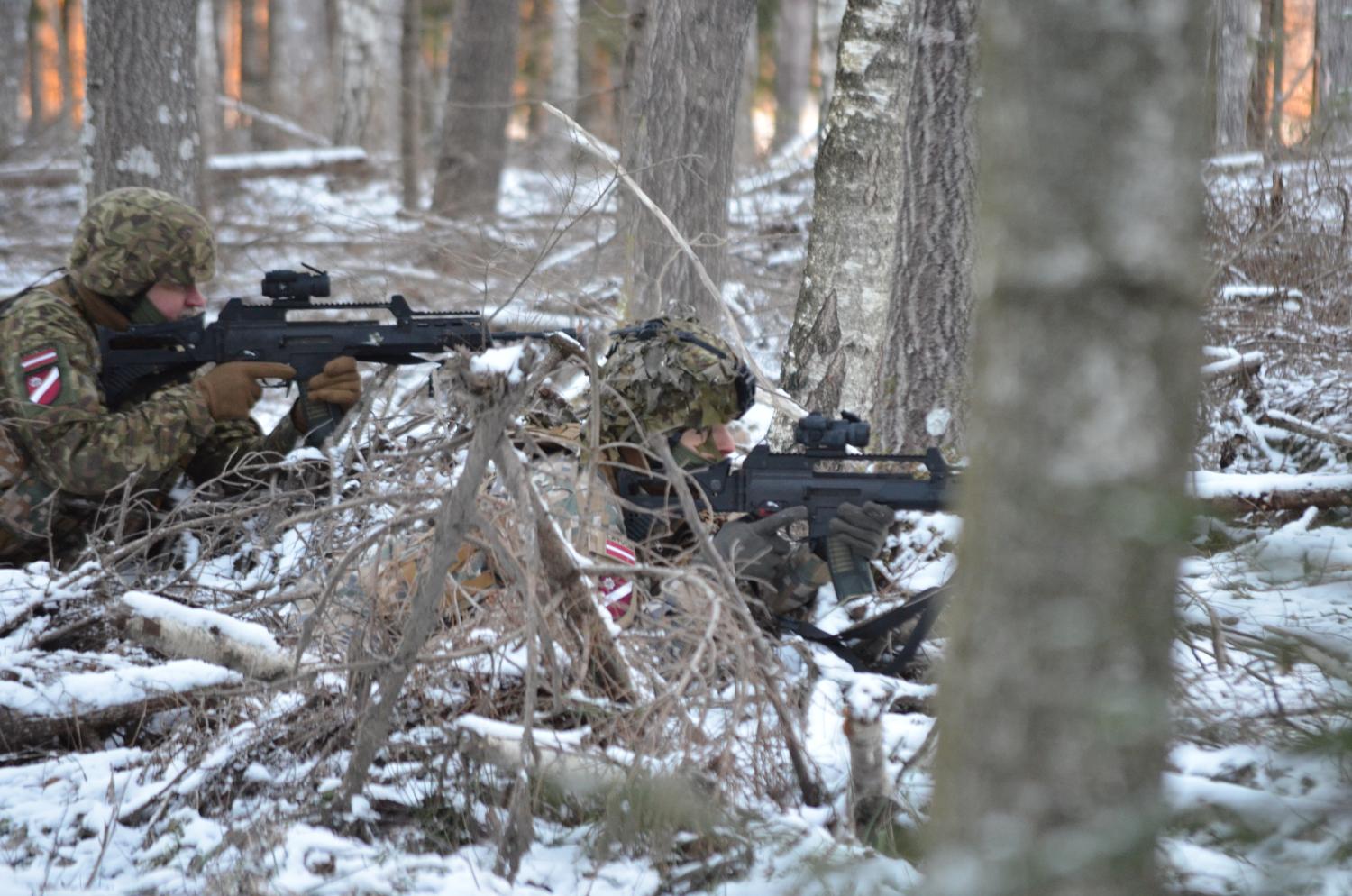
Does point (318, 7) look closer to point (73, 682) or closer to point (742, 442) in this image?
point (742, 442)

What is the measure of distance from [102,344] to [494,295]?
384 centimetres

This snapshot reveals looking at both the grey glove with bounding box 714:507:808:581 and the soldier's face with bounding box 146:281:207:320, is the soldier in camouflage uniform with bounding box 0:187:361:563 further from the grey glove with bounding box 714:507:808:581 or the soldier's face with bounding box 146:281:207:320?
the grey glove with bounding box 714:507:808:581

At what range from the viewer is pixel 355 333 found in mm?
4652

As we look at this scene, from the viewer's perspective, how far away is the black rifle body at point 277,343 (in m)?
4.56

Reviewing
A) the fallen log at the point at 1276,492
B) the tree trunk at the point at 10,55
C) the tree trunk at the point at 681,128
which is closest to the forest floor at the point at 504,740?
the fallen log at the point at 1276,492

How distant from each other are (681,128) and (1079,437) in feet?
15.6

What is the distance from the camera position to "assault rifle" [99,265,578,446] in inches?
179

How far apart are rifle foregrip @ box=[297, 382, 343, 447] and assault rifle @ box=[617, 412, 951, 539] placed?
1635mm

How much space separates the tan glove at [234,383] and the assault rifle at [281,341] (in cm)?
4

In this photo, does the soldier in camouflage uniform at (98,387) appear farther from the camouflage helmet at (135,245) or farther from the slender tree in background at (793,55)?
the slender tree in background at (793,55)

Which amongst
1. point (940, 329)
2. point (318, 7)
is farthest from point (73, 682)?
point (318, 7)

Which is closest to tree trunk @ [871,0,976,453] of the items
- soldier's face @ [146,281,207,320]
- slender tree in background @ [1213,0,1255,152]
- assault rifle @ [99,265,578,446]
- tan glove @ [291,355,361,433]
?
assault rifle @ [99,265,578,446]

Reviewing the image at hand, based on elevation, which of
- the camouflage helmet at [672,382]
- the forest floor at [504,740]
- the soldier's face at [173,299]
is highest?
the soldier's face at [173,299]

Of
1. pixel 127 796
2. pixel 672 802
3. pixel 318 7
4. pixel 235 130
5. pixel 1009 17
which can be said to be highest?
pixel 318 7
